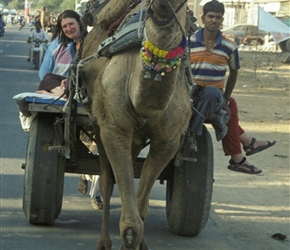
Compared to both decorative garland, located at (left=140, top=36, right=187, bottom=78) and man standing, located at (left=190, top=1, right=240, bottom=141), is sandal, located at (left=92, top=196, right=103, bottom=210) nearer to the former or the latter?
man standing, located at (left=190, top=1, right=240, bottom=141)

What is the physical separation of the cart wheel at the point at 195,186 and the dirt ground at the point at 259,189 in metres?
0.65

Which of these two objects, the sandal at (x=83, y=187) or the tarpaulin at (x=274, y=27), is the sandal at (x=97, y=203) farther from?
the tarpaulin at (x=274, y=27)

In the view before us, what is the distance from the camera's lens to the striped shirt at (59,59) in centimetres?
864

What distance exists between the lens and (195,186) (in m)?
7.79

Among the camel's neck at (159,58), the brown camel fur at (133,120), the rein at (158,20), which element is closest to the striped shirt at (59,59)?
the brown camel fur at (133,120)

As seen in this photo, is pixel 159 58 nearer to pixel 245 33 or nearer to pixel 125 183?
pixel 125 183

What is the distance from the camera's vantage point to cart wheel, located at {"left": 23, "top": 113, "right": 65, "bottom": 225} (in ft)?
25.4

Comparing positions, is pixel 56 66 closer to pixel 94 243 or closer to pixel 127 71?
pixel 94 243

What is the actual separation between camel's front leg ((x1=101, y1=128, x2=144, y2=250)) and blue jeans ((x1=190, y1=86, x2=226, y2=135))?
1.02m

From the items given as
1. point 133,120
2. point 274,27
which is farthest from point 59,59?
point 274,27

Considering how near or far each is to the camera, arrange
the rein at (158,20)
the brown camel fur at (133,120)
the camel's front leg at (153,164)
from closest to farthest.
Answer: the rein at (158,20), the brown camel fur at (133,120), the camel's front leg at (153,164)

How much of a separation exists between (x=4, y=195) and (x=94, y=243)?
211 centimetres

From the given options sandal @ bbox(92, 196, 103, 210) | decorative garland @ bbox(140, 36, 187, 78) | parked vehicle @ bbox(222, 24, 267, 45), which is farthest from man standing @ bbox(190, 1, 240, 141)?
parked vehicle @ bbox(222, 24, 267, 45)

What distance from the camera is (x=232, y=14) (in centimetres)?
6612
